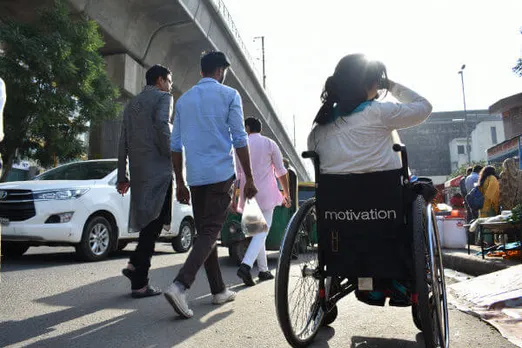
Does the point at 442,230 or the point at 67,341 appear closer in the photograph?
the point at 67,341

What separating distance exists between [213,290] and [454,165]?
80.8 m

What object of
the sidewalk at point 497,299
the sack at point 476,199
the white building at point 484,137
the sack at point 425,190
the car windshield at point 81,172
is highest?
the white building at point 484,137

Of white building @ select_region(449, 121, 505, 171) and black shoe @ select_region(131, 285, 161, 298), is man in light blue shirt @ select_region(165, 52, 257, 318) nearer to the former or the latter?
black shoe @ select_region(131, 285, 161, 298)

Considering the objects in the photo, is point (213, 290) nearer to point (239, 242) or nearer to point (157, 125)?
point (157, 125)

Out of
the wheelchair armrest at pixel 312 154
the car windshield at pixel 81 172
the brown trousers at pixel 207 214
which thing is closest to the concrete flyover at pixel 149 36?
the car windshield at pixel 81 172

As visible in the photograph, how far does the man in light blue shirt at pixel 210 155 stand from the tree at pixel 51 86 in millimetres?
9029

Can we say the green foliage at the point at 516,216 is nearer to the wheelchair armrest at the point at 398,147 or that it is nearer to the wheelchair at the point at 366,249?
the wheelchair at the point at 366,249

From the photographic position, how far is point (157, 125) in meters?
4.35

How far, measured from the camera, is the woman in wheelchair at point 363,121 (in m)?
2.78

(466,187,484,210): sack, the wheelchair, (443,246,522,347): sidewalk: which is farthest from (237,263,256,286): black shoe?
(466,187,484,210): sack

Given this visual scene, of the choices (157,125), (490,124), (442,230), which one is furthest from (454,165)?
(157,125)

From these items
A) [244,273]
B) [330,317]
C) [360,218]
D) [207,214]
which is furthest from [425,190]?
[244,273]

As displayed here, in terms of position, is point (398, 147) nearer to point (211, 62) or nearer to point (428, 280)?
point (428, 280)

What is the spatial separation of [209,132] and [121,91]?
1441 cm
